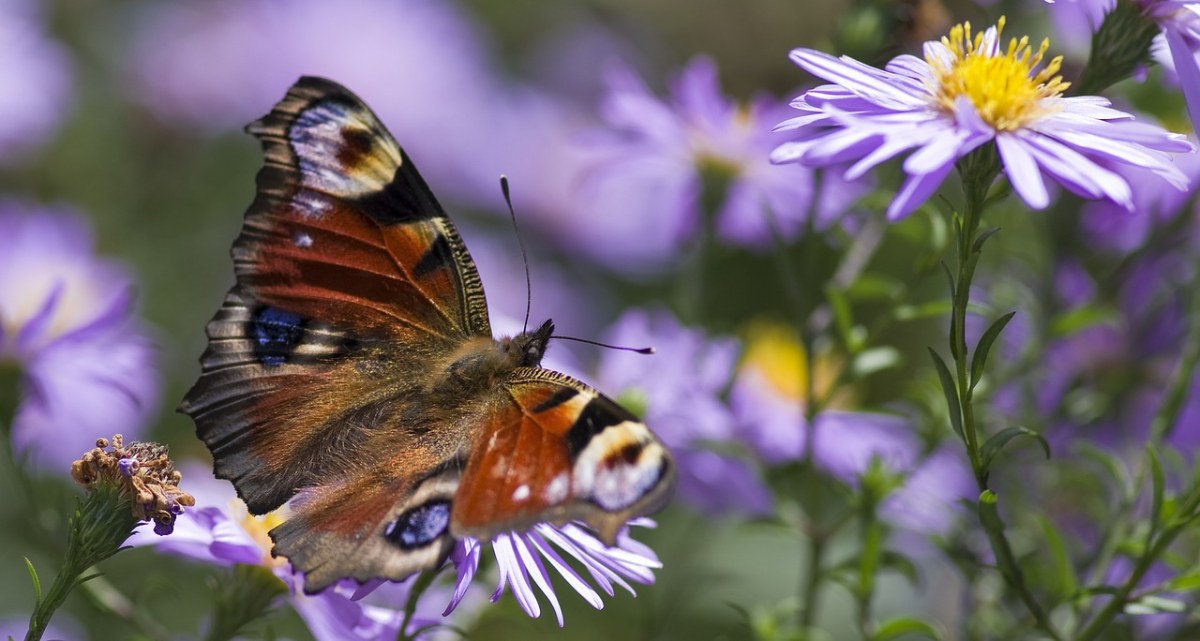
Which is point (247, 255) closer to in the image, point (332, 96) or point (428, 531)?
point (332, 96)

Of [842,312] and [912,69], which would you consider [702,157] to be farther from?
[912,69]

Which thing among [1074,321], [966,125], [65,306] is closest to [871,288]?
[1074,321]

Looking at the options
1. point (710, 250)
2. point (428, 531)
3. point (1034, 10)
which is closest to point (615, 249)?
point (710, 250)

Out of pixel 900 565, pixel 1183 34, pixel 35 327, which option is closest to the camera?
pixel 1183 34

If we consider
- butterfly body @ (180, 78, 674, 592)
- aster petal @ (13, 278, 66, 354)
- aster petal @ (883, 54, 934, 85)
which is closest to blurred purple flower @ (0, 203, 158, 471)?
aster petal @ (13, 278, 66, 354)

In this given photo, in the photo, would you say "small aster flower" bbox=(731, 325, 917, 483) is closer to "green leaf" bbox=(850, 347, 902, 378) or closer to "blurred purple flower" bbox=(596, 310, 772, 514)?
"blurred purple flower" bbox=(596, 310, 772, 514)
